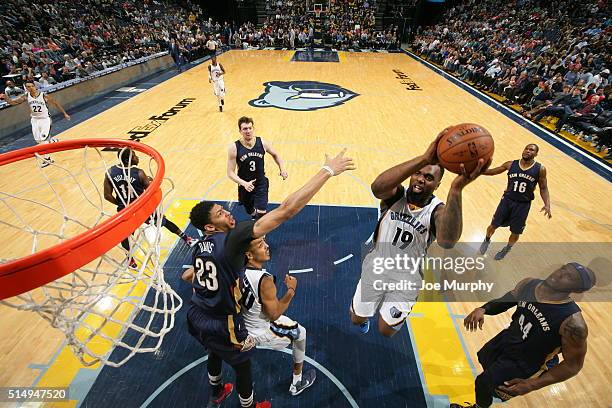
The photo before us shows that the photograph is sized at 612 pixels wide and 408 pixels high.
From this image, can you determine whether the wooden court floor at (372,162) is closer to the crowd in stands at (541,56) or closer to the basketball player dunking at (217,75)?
the basketball player dunking at (217,75)

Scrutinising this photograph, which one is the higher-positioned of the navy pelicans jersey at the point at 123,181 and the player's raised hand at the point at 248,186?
the navy pelicans jersey at the point at 123,181

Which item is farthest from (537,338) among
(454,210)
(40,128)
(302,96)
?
(302,96)

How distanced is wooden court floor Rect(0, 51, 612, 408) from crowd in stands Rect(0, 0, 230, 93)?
3.08m

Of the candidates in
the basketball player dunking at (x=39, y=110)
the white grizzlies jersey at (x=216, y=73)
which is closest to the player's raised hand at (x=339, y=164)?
the basketball player dunking at (x=39, y=110)

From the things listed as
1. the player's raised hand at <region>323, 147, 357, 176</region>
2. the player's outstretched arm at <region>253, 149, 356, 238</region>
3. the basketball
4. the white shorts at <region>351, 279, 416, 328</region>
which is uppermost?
the basketball

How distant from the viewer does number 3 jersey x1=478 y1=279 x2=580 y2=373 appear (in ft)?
7.57

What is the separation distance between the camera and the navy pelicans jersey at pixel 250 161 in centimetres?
492

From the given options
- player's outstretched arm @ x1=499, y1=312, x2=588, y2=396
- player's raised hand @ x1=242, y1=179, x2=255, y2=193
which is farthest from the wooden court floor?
player's raised hand @ x1=242, y1=179, x2=255, y2=193

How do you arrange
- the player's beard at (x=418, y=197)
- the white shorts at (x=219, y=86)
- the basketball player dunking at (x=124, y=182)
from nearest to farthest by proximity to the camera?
1. the player's beard at (x=418, y=197)
2. the basketball player dunking at (x=124, y=182)
3. the white shorts at (x=219, y=86)

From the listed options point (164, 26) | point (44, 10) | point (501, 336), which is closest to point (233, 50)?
point (164, 26)

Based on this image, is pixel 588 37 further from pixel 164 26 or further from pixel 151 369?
pixel 164 26

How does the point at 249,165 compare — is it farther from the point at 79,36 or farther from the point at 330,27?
the point at 330,27

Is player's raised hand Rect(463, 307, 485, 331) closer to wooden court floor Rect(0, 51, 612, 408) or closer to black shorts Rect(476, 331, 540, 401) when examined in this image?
black shorts Rect(476, 331, 540, 401)

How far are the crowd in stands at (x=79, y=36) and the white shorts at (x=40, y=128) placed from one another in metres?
4.59
